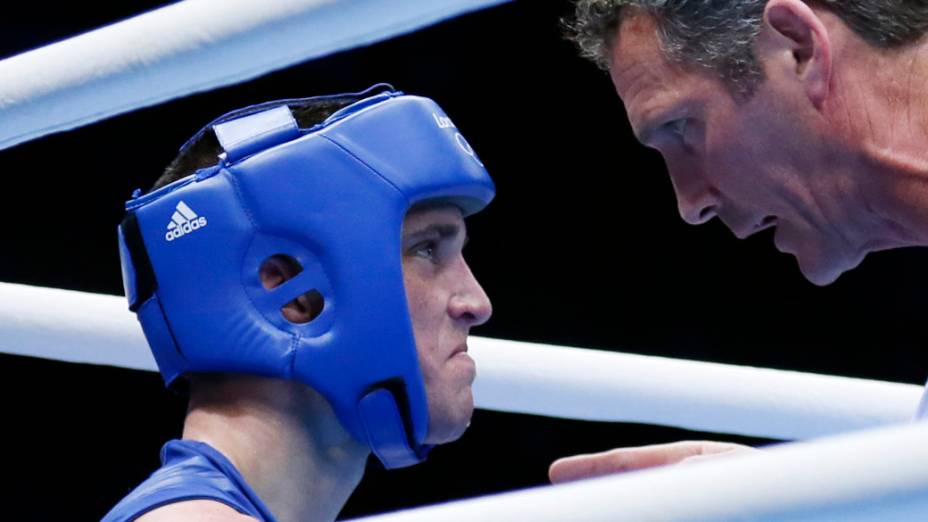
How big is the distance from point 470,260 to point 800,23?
Result: 185 centimetres

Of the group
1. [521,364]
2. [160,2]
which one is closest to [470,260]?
[160,2]

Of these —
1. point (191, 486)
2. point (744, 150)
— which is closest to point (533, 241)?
point (744, 150)

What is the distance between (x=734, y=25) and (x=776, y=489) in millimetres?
1086

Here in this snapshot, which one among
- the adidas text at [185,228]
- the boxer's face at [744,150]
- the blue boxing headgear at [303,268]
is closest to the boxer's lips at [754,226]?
the boxer's face at [744,150]

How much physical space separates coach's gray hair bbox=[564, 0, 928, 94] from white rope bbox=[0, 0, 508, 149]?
31 cm

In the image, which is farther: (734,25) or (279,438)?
(734,25)

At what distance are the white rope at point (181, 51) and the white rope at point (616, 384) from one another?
0.27 meters

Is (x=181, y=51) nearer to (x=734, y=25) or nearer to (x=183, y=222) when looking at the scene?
(x=183, y=222)

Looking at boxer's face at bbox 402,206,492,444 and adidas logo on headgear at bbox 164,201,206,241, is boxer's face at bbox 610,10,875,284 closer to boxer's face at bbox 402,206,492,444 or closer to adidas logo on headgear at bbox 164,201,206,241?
boxer's face at bbox 402,206,492,444

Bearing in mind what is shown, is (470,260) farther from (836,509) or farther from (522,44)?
(836,509)

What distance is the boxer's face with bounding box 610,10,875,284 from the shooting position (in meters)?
1.52

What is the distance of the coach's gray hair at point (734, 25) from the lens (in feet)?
4.72

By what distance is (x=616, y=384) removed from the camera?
1.67 meters

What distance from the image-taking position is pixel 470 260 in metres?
3.25
